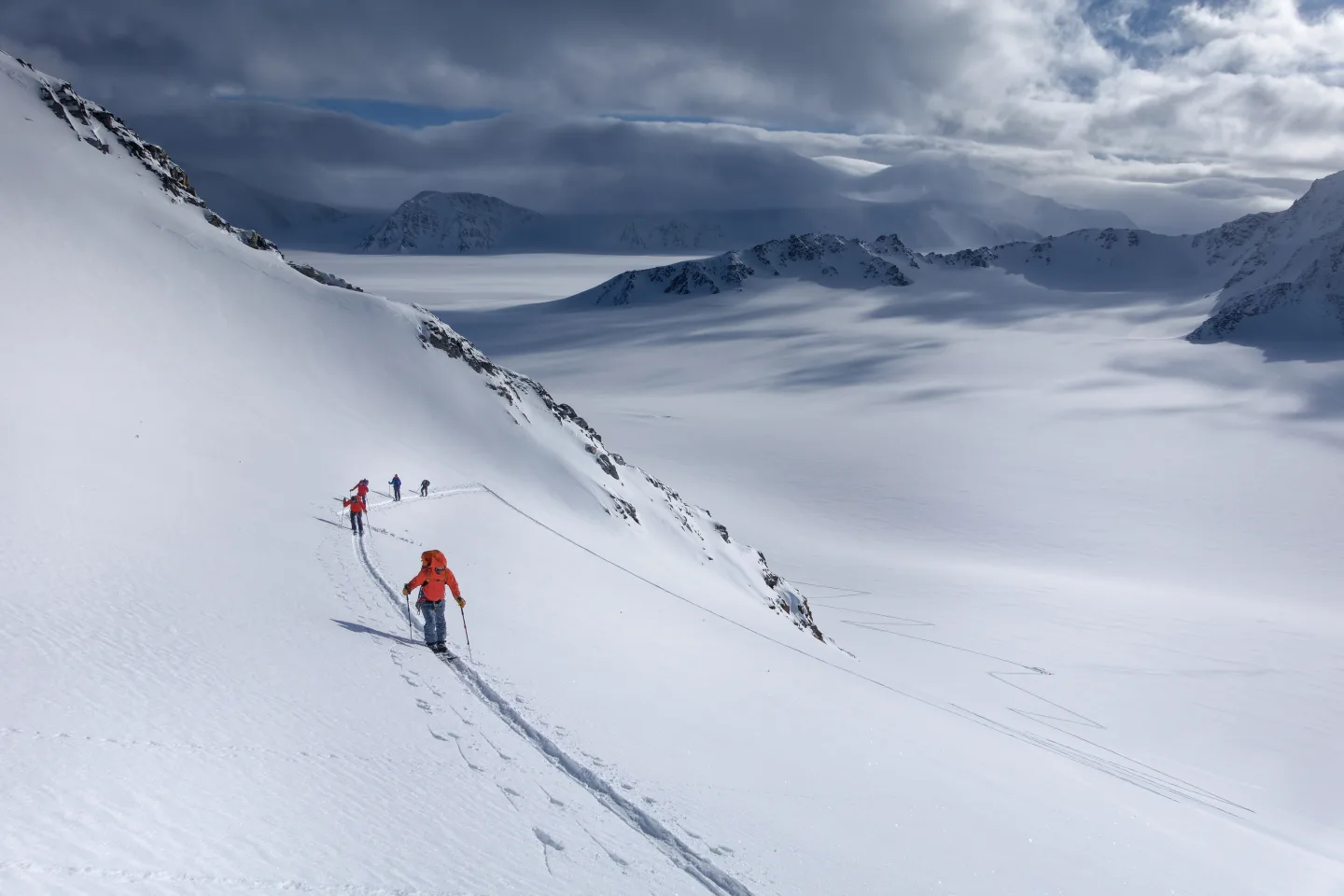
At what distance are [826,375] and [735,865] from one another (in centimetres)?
14781

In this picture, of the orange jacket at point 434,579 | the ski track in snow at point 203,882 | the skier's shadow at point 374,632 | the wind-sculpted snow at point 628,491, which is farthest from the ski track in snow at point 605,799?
the wind-sculpted snow at point 628,491

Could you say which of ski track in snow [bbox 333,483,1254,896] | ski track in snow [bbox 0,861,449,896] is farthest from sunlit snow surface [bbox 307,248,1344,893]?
ski track in snow [bbox 0,861,449,896]

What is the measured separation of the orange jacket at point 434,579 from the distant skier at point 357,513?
24.3 ft

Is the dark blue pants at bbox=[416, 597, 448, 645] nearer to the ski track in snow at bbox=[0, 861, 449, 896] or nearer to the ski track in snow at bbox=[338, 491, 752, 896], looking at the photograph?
the ski track in snow at bbox=[338, 491, 752, 896]

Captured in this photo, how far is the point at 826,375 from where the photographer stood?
495ft

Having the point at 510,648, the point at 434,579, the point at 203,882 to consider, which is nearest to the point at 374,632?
the point at 434,579

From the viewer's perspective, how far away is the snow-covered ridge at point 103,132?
36.1 meters

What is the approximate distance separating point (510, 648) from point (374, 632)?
208cm

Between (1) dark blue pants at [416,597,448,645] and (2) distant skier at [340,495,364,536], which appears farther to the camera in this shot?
(2) distant skier at [340,495,364,536]

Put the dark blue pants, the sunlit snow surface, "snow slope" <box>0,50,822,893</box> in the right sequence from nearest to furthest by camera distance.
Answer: "snow slope" <box>0,50,822,893</box> < the sunlit snow surface < the dark blue pants

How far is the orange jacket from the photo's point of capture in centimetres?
1173

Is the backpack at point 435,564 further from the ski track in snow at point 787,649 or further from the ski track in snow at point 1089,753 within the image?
the ski track in snow at point 1089,753

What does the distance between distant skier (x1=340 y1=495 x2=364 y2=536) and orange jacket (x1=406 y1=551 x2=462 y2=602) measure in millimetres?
7406

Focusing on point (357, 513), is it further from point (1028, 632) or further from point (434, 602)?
point (1028, 632)
